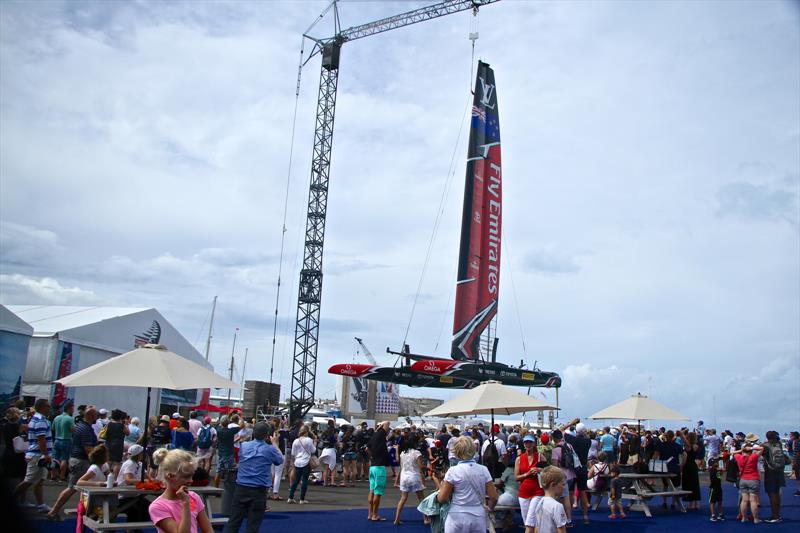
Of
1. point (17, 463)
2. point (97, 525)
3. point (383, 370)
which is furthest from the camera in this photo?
point (383, 370)

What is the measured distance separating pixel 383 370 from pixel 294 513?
1520cm

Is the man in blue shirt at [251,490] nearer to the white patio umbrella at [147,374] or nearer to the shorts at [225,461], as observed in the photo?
the white patio umbrella at [147,374]

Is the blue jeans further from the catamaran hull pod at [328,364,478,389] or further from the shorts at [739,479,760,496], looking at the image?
the catamaran hull pod at [328,364,478,389]

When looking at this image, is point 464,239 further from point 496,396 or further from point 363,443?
point 496,396

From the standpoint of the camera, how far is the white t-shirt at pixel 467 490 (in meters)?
6.07

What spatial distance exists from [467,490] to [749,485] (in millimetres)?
8787

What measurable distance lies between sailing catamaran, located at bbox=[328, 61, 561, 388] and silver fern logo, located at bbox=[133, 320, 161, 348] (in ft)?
35.5

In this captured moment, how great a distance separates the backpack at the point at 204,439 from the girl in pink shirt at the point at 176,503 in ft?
30.6

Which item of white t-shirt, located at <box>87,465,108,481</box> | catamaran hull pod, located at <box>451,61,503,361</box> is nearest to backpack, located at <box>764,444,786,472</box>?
white t-shirt, located at <box>87,465,108,481</box>

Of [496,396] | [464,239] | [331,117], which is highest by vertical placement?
[331,117]

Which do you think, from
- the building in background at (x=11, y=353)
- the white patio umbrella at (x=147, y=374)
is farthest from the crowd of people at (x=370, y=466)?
the building in background at (x=11, y=353)

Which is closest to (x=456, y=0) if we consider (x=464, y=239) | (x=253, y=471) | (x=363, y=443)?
(x=464, y=239)

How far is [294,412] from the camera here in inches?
2067

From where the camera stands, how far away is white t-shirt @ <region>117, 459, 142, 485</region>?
29.0 feet
